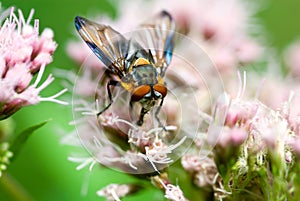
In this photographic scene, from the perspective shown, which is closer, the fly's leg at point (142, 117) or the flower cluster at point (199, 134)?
the flower cluster at point (199, 134)

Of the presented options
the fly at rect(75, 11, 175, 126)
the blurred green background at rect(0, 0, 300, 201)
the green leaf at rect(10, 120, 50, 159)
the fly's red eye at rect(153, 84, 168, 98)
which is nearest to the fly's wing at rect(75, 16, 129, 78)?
the fly at rect(75, 11, 175, 126)

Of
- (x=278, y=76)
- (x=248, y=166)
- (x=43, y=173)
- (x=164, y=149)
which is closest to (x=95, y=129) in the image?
(x=164, y=149)

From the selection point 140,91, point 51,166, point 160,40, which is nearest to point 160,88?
point 140,91

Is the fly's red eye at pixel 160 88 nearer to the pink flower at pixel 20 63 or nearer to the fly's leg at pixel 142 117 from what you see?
the fly's leg at pixel 142 117

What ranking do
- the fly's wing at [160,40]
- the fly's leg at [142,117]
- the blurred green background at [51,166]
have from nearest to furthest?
the fly's leg at [142,117] < the fly's wing at [160,40] < the blurred green background at [51,166]

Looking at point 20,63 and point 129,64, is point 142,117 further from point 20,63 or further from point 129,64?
point 20,63

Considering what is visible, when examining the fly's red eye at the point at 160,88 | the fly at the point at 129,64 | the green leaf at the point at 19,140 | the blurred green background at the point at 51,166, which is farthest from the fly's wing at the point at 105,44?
the blurred green background at the point at 51,166

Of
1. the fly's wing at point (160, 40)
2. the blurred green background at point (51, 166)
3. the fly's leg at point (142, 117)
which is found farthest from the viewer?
the blurred green background at point (51, 166)
